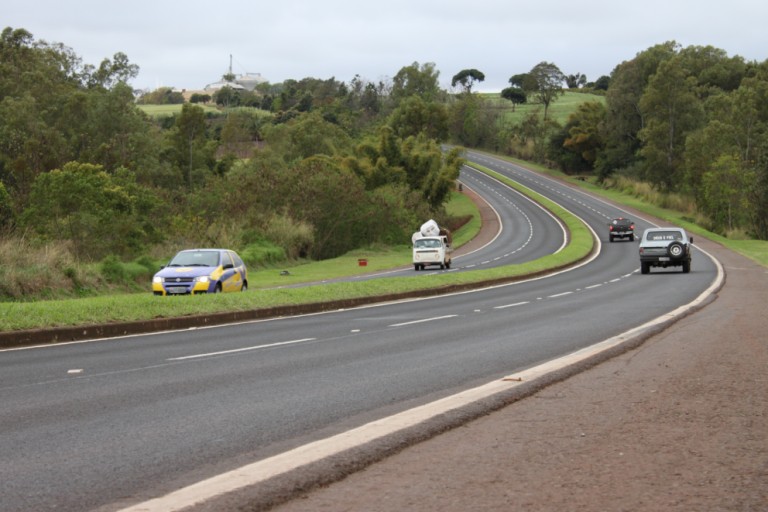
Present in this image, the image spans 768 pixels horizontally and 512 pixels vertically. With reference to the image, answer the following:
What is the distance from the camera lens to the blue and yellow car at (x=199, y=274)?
84.8ft

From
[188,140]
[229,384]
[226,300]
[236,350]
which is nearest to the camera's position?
[229,384]

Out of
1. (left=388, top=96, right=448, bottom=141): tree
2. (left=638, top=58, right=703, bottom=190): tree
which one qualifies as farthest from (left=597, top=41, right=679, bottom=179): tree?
(left=388, top=96, right=448, bottom=141): tree

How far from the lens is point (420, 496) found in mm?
5234

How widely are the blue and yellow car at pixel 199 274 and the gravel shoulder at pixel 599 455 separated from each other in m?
17.0

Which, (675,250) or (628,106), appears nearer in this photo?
Answer: (675,250)

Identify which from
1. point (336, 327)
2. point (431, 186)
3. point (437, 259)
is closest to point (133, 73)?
point (431, 186)

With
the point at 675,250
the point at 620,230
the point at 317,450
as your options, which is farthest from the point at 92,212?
the point at 620,230

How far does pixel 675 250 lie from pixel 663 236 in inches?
42.9

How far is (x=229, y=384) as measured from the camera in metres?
10.1

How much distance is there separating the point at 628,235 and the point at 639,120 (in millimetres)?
48865

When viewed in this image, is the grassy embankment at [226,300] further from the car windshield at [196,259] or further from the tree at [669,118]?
the tree at [669,118]

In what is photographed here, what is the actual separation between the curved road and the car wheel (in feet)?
55.6

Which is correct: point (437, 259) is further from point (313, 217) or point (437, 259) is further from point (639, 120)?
point (639, 120)

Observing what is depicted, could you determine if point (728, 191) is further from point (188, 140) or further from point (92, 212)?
point (188, 140)
